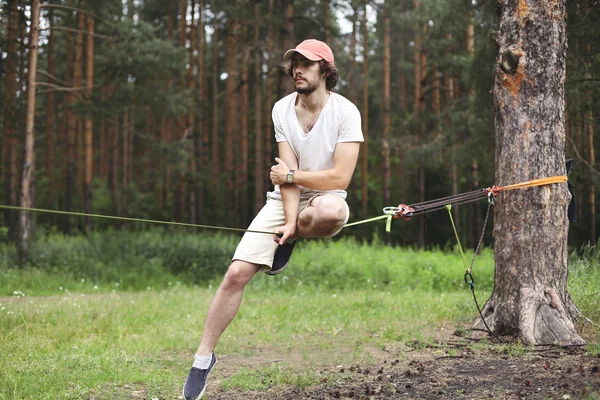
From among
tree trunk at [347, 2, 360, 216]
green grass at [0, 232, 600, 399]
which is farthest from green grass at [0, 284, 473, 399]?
tree trunk at [347, 2, 360, 216]

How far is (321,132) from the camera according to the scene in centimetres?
470

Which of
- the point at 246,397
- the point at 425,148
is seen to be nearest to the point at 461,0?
the point at 425,148

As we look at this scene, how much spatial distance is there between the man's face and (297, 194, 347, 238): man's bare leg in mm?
742

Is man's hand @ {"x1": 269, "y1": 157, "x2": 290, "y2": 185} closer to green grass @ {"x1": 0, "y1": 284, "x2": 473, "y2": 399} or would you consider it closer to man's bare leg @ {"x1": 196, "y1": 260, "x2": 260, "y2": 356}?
man's bare leg @ {"x1": 196, "y1": 260, "x2": 260, "y2": 356}

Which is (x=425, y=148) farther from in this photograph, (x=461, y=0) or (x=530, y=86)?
(x=530, y=86)

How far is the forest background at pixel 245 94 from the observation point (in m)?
16.1

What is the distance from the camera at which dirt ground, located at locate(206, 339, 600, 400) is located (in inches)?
179

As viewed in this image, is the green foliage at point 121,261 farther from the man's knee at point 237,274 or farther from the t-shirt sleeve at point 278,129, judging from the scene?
the t-shirt sleeve at point 278,129

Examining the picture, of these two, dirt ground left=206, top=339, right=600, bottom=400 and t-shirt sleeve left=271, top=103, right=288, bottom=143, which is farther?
t-shirt sleeve left=271, top=103, right=288, bottom=143

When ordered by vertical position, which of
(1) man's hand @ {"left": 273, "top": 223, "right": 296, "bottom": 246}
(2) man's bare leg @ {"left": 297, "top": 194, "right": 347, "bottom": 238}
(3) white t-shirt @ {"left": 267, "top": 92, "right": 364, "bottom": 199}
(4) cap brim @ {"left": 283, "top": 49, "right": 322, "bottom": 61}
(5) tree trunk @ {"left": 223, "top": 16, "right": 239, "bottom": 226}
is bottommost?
(1) man's hand @ {"left": 273, "top": 223, "right": 296, "bottom": 246}

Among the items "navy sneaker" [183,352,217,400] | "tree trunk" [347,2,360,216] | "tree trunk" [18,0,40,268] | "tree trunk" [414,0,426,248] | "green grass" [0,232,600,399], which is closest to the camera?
"navy sneaker" [183,352,217,400]

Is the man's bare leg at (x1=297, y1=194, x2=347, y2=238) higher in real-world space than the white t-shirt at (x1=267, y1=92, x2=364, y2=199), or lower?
lower

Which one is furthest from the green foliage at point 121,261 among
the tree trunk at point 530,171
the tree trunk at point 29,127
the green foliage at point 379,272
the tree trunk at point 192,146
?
the tree trunk at point 530,171

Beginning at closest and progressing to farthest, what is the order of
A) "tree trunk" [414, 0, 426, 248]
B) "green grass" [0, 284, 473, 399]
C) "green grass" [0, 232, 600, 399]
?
1. "green grass" [0, 284, 473, 399]
2. "green grass" [0, 232, 600, 399]
3. "tree trunk" [414, 0, 426, 248]
